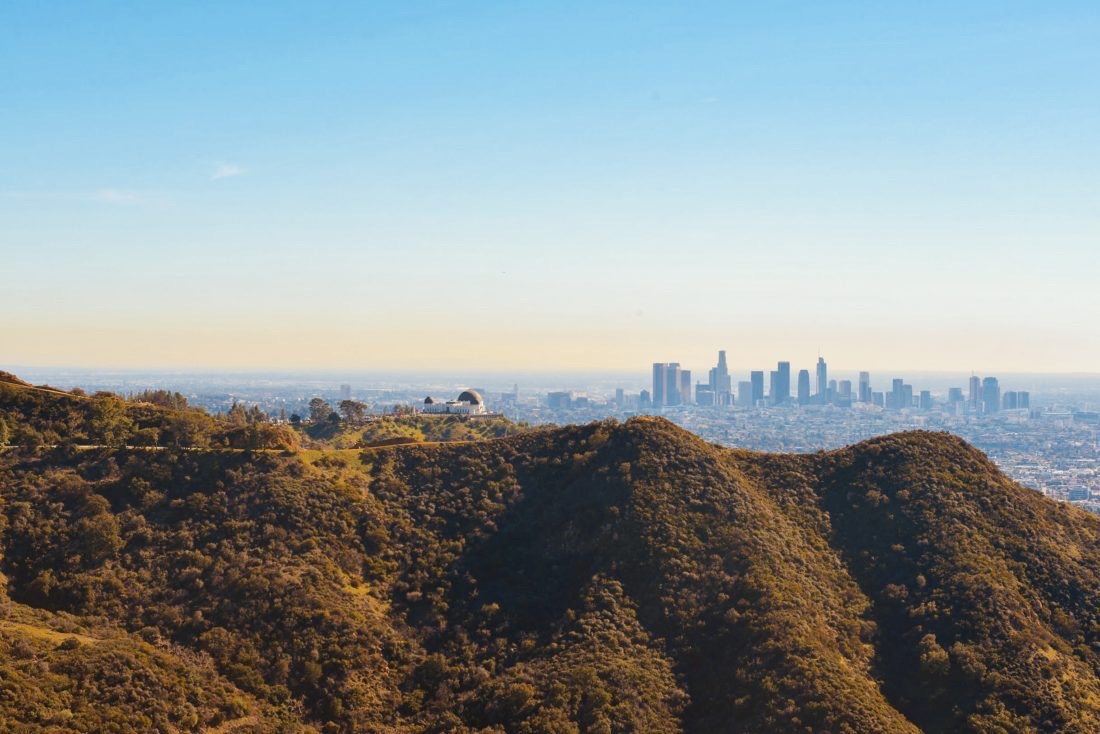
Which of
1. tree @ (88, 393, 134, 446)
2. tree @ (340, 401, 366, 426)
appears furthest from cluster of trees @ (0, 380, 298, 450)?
tree @ (340, 401, 366, 426)

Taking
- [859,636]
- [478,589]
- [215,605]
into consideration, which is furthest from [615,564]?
[215,605]

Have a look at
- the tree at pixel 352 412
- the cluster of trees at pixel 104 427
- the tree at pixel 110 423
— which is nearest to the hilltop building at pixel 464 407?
the tree at pixel 352 412

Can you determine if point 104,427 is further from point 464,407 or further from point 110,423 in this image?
point 464,407

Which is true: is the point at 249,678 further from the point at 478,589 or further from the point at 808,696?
the point at 808,696

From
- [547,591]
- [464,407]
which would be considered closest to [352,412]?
[464,407]

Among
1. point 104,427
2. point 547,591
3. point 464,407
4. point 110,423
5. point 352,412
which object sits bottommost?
point 547,591

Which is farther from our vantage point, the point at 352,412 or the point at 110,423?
the point at 352,412

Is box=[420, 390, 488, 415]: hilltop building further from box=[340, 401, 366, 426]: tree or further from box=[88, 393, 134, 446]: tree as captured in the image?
box=[88, 393, 134, 446]: tree
